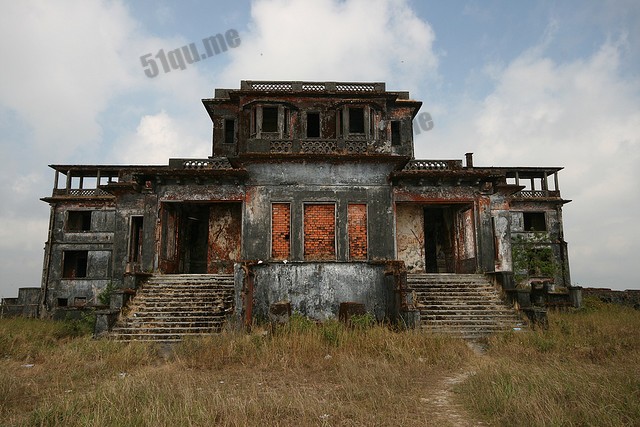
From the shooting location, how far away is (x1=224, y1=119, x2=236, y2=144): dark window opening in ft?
74.7

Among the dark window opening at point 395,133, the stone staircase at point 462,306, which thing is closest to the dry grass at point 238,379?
the stone staircase at point 462,306

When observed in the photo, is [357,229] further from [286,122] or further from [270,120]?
[270,120]

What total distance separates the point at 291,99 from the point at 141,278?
459 inches

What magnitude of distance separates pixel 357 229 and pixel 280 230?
8.82ft

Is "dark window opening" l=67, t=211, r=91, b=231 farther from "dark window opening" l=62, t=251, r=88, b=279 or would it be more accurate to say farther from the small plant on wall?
the small plant on wall

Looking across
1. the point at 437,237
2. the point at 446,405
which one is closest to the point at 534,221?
the point at 437,237

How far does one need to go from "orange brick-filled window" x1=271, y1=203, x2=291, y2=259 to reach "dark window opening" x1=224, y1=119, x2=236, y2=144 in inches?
345

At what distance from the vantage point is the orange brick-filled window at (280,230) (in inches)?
591

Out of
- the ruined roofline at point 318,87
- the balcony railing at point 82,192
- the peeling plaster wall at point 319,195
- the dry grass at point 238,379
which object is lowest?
the dry grass at point 238,379

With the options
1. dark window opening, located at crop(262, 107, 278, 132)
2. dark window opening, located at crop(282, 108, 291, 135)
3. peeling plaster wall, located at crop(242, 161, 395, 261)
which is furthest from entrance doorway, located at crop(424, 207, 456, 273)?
dark window opening, located at crop(262, 107, 278, 132)

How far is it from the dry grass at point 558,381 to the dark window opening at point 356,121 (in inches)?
544

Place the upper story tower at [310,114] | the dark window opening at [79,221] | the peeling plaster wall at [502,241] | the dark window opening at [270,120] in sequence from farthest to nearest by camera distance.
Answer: the dark window opening at [79,221], the dark window opening at [270,120], the upper story tower at [310,114], the peeling plaster wall at [502,241]

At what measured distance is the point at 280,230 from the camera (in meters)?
15.2

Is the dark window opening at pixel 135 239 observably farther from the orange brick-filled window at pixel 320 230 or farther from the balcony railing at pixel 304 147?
the orange brick-filled window at pixel 320 230
